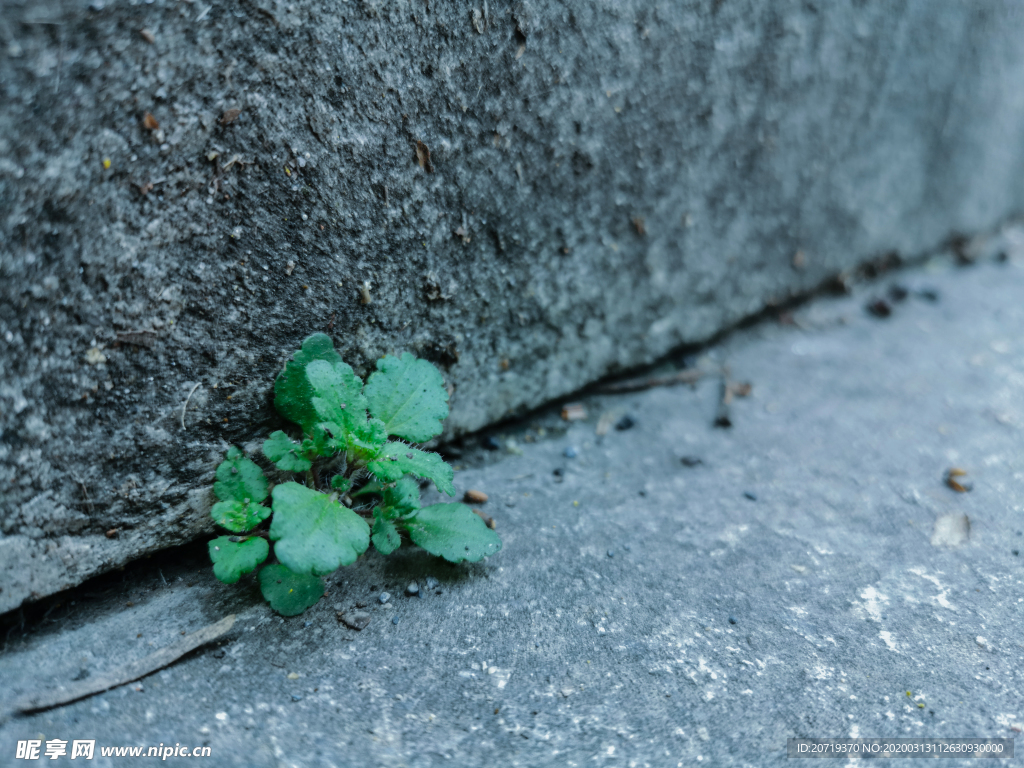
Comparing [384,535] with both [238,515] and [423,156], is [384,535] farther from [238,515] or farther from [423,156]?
[423,156]

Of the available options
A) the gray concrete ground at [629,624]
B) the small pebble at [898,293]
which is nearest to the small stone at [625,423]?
the gray concrete ground at [629,624]

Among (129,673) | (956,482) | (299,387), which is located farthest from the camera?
(956,482)

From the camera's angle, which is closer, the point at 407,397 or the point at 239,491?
the point at 239,491

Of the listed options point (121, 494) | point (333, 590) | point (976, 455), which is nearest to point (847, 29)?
point (976, 455)

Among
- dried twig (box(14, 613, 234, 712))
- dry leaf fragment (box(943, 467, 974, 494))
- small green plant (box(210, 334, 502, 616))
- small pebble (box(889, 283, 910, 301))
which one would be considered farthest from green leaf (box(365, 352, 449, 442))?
small pebble (box(889, 283, 910, 301))

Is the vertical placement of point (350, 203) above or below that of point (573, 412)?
above

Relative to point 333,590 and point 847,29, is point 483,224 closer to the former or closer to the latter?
point 333,590

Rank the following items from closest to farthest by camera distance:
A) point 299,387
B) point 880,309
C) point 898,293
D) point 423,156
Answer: point 299,387 → point 423,156 → point 880,309 → point 898,293

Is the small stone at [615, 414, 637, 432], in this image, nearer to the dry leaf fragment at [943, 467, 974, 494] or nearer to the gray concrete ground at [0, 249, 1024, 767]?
the gray concrete ground at [0, 249, 1024, 767]

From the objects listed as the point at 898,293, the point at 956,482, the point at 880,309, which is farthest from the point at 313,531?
the point at 898,293
